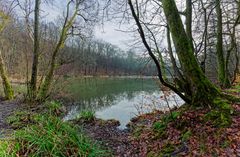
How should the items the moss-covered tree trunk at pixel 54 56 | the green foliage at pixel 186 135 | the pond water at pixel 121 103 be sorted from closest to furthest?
the green foliage at pixel 186 135 < the pond water at pixel 121 103 < the moss-covered tree trunk at pixel 54 56

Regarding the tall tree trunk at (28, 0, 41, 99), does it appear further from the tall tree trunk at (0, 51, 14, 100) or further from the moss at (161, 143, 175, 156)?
the moss at (161, 143, 175, 156)

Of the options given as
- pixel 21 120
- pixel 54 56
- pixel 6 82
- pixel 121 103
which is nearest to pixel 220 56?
pixel 121 103

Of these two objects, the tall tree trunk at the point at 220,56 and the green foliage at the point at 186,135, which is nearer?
the green foliage at the point at 186,135

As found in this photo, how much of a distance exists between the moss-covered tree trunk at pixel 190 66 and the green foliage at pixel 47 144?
2.29 m

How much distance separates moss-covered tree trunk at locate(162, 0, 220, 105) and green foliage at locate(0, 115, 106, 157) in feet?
7.50

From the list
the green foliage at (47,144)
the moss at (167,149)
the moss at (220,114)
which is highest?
the moss at (220,114)

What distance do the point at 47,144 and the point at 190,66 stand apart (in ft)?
10.5

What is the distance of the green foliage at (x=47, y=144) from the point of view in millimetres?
4438

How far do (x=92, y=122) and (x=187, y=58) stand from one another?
4.56m

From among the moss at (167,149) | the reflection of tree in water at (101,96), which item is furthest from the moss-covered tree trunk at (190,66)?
the reflection of tree in water at (101,96)

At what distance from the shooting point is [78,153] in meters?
4.66

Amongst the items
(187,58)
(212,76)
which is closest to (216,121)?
(187,58)

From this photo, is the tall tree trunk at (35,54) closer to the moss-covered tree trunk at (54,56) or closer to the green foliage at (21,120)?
the moss-covered tree trunk at (54,56)

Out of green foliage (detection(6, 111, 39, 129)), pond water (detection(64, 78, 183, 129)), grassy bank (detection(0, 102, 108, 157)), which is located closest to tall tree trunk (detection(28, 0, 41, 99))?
pond water (detection(64, 78, 183, 129))
